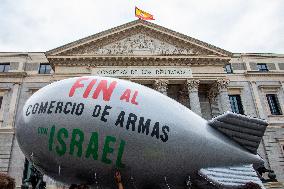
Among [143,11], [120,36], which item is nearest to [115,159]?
[120,36]

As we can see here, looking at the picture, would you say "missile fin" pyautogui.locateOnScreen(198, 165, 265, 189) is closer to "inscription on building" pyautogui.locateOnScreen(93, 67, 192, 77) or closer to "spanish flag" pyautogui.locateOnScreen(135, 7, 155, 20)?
"inscription on building" pyautogui.locateOnScreen(93, 67, 192, 77)

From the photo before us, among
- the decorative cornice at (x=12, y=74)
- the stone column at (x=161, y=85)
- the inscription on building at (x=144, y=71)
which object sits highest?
the decorative cornice at (x=12, y=74)

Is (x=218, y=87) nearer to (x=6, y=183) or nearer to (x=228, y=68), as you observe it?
(x=228, y=68)

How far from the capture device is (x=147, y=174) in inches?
309

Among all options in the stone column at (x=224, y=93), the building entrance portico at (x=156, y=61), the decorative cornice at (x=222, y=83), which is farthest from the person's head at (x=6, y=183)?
the decorative cornice at (x=222, y=83)

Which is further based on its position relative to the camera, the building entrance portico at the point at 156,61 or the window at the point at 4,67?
the window at the point at 4,67

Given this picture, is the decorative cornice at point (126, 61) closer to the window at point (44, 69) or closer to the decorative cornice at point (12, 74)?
the window at point (44, 69)

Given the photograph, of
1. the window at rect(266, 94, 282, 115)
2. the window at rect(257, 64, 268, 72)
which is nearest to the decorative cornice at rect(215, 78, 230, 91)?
the window at rect(266, 94, 282, 115)

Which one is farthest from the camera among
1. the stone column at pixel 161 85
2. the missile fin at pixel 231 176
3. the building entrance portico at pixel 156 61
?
the building entrance portico at pixel 156 61

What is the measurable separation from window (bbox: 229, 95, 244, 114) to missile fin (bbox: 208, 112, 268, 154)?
26019 mm

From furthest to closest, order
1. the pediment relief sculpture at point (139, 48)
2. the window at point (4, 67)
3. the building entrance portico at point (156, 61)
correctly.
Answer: the window at point (4, 67) < the pediment relief sculpture at point (139, 48) < the building entrance portico at point (156, 61)

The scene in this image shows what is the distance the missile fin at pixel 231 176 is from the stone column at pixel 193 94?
849 inches

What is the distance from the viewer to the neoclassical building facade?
31.0m

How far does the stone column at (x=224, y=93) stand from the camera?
3030 cm
